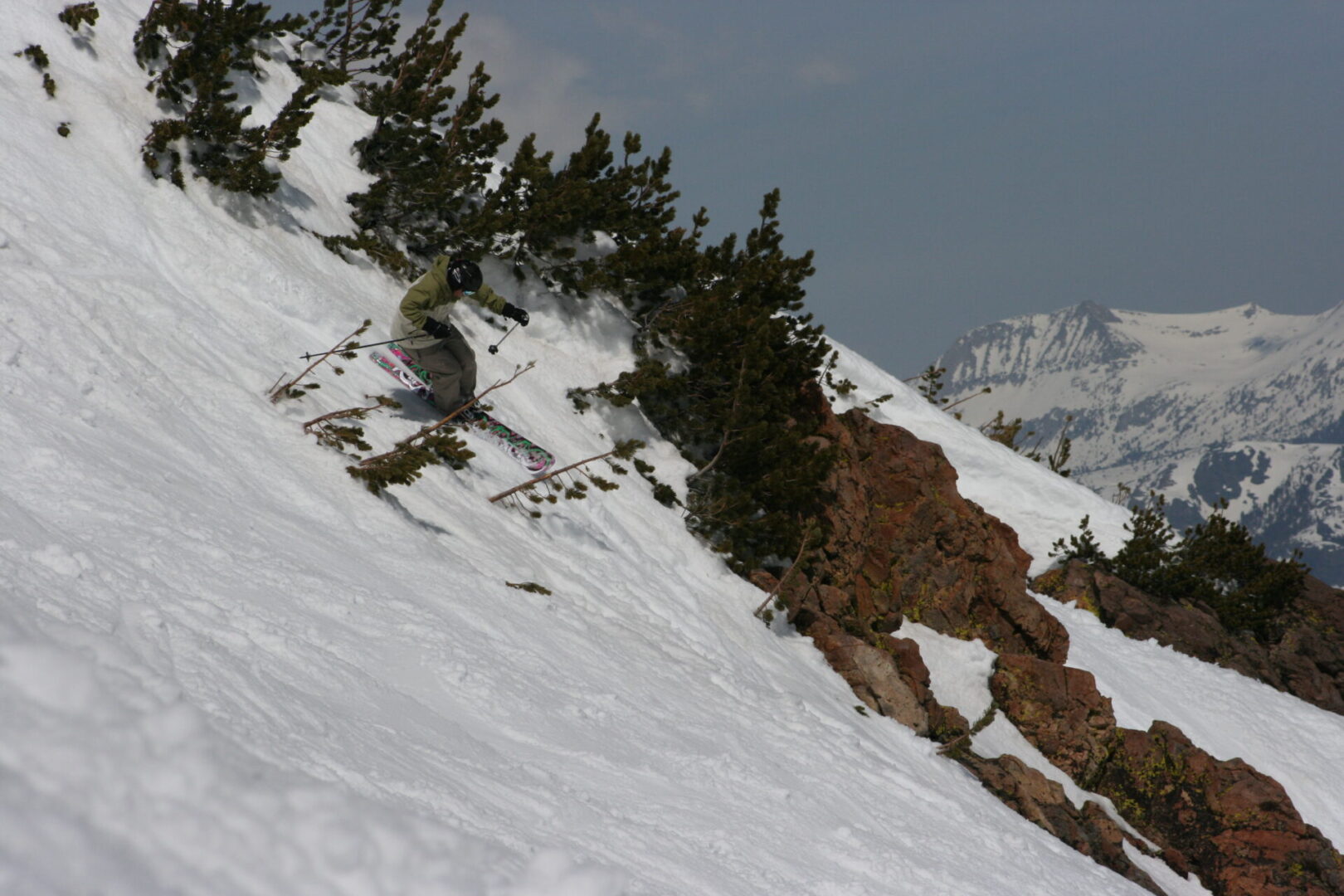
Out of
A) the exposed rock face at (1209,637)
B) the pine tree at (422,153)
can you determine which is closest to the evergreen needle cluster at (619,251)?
the pine tree at (422,153)

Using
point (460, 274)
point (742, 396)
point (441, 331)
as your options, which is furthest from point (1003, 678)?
point (460, 274)

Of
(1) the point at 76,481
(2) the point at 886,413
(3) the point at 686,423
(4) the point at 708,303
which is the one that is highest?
(2) the point at 886,413

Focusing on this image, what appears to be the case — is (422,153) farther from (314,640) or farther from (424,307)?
(314,640)

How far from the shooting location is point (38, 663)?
2.11 meters

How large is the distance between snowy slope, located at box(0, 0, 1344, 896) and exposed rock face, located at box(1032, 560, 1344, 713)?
788 cm

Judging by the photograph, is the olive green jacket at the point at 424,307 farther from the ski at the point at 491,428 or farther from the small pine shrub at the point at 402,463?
the small pine shrub at the point at 402,463

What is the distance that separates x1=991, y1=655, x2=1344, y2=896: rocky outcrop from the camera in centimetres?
1240

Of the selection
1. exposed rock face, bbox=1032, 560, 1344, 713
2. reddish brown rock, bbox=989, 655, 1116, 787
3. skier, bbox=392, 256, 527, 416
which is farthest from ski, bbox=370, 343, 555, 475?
exposed rock face, bbox=1032, 560, 1344, 713

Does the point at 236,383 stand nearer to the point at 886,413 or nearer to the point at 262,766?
the point at 262,766

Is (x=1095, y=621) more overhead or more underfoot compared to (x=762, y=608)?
more overhead

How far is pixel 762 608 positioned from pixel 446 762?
28.5 ft

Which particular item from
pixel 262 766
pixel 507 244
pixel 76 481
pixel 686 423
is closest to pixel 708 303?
pixel 686 423

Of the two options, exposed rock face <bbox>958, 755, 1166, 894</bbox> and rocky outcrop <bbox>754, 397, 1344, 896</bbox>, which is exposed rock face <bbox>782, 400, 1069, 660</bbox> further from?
exposed rock face <bbox>958, 755, 1166, 894</bbox>

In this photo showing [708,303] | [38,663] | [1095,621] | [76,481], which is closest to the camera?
[38,663]
